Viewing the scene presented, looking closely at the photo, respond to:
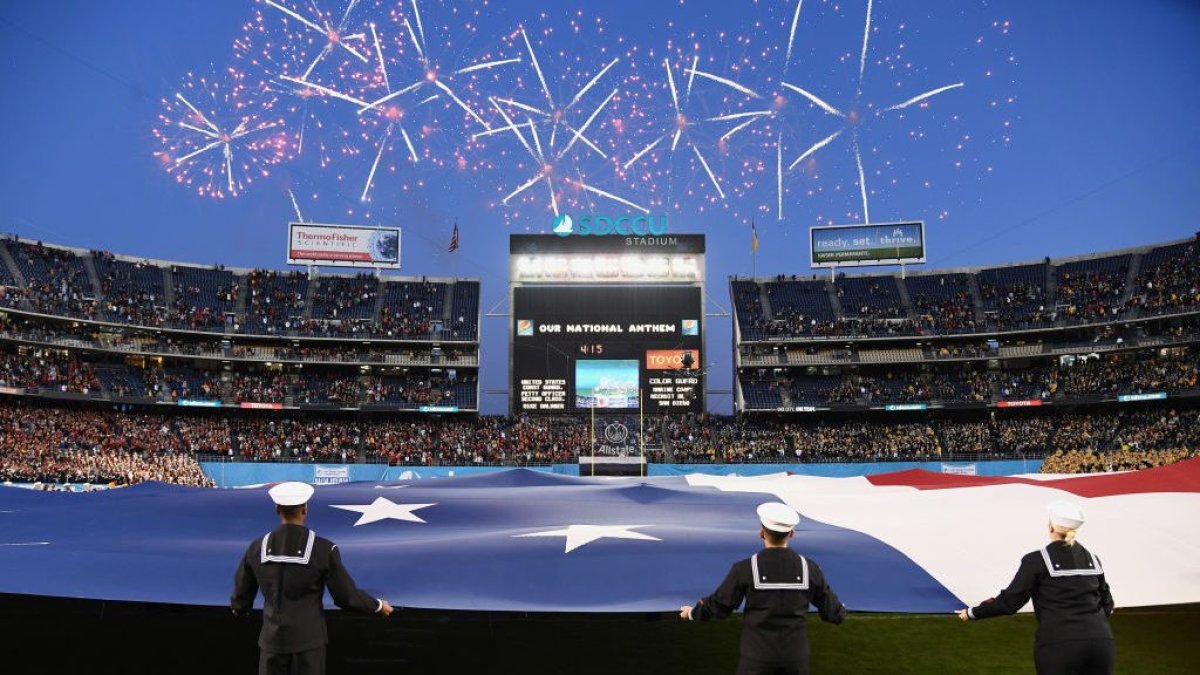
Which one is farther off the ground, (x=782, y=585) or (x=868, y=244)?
(x=868, y=244)

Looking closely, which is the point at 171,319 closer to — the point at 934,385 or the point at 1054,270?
the point at 934,385

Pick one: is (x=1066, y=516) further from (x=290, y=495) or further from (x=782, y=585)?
(x=290, y=495)

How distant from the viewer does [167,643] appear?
13.7 meters

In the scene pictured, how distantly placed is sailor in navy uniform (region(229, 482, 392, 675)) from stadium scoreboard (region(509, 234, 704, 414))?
1992 inches

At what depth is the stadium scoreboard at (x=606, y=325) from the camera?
59.5 m

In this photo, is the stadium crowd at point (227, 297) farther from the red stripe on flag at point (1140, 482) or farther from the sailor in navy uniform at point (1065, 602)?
the sailor in navy uniform at point (1065, 602)

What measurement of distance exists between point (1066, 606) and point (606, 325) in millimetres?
53002

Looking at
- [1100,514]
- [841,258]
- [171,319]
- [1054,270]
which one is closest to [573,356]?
[841,258]

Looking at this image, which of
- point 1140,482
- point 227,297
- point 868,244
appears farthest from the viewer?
point 868,244

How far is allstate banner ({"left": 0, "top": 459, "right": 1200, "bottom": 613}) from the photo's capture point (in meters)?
9.10

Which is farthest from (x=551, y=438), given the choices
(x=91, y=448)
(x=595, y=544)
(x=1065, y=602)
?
(x=1065, y=602)

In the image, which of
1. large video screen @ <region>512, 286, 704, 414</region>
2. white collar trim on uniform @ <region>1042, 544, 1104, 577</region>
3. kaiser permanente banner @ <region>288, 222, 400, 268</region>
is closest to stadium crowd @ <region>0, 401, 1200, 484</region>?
large video screen @ <region>512, 286, 704, 414</region>

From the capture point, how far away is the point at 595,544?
10.6m

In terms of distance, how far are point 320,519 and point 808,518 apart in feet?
25.0
